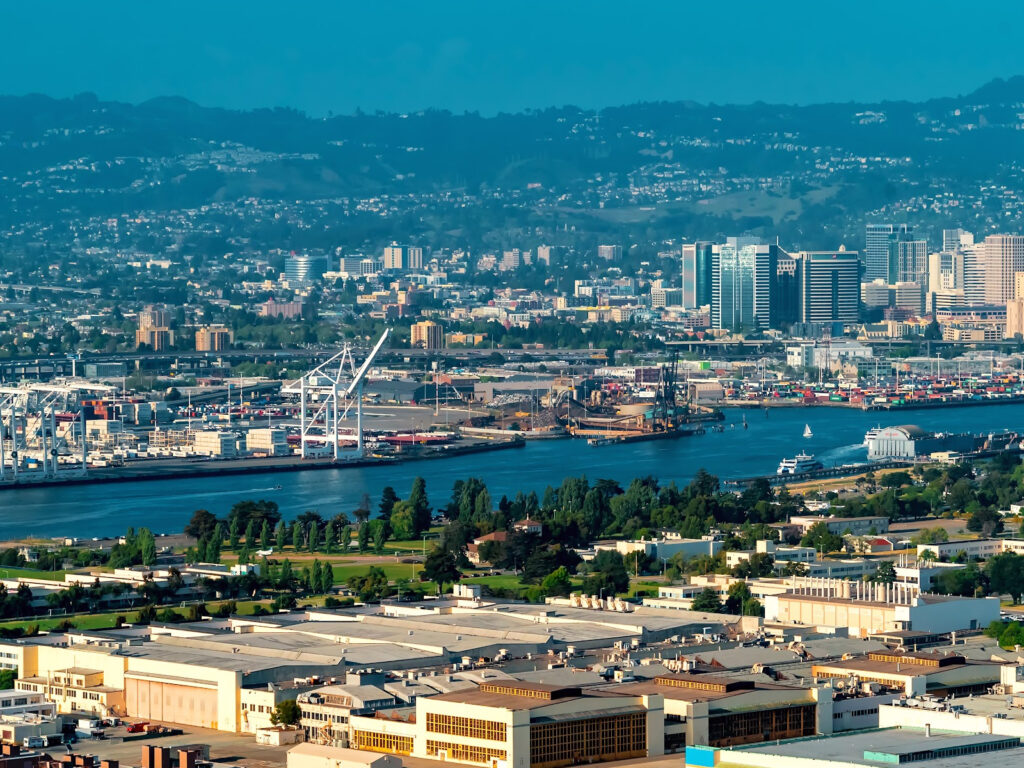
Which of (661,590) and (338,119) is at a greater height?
(338,119)

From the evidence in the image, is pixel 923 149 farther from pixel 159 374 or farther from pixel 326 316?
pixel 159 374

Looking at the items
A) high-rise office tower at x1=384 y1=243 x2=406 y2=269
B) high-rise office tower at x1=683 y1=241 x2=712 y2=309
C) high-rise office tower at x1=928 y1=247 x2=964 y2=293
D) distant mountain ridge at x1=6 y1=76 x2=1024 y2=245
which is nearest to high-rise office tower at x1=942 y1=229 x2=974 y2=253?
high-rise office tower at x1=928 y1=247 x2=964 y2=293

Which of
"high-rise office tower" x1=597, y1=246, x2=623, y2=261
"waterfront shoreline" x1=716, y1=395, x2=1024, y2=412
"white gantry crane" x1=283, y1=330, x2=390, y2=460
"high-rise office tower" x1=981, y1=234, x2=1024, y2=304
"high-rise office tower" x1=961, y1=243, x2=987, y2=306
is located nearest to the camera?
"white gantry crane" x1=283, y1=330, x2=390, y2=460

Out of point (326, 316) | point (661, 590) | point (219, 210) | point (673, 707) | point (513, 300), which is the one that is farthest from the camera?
point (219, 210)

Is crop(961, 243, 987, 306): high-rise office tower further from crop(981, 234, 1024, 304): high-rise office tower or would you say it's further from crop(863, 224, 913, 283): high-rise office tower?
crop(863, 224, 913, 283): high-rise office tower

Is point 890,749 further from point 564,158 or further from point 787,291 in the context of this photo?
point 564,158

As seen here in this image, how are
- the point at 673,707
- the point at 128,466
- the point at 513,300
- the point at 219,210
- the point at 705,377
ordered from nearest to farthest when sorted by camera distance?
the point at 673,707, the point at 128,466, the point at 705,377, the point at 513,300, the point at 219,210

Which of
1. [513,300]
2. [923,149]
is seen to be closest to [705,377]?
[513,300]
